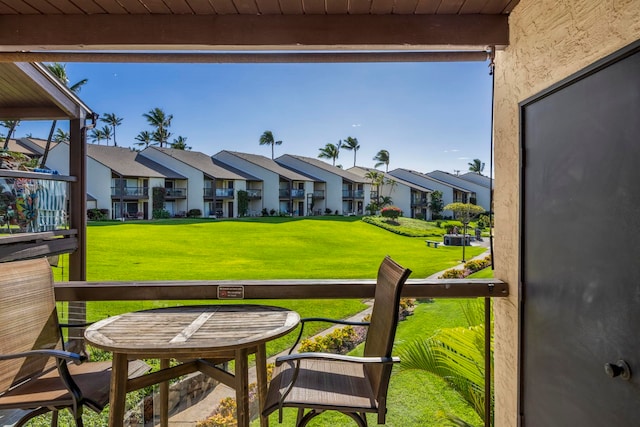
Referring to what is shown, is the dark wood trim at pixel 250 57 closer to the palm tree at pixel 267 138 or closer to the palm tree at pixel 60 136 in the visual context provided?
the palm tree at pixel 60 136

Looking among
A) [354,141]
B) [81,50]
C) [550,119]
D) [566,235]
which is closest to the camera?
[566,235]

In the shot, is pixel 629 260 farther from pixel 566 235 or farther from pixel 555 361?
pixel 555 361

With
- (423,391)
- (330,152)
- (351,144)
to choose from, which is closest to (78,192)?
(423,391)

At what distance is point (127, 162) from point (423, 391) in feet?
49.6

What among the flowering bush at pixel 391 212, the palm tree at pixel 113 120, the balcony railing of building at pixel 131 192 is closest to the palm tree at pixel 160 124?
the palm tree at pixel 113 120

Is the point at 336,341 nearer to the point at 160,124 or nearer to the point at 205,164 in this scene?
the point at 205,164

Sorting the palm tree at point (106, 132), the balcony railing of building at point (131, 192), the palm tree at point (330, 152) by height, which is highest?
the palm tree at point (106, 132)

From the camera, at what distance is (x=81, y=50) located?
2.40 meters

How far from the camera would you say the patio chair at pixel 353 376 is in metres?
1.61

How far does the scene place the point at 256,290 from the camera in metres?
2.22

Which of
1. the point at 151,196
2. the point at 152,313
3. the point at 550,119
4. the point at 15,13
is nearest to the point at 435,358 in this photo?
the point at 550,119

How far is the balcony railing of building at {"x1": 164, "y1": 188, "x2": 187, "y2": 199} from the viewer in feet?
53.7

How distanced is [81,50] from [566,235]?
287 cm

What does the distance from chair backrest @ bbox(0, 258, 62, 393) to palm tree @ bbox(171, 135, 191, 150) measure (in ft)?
58.3
